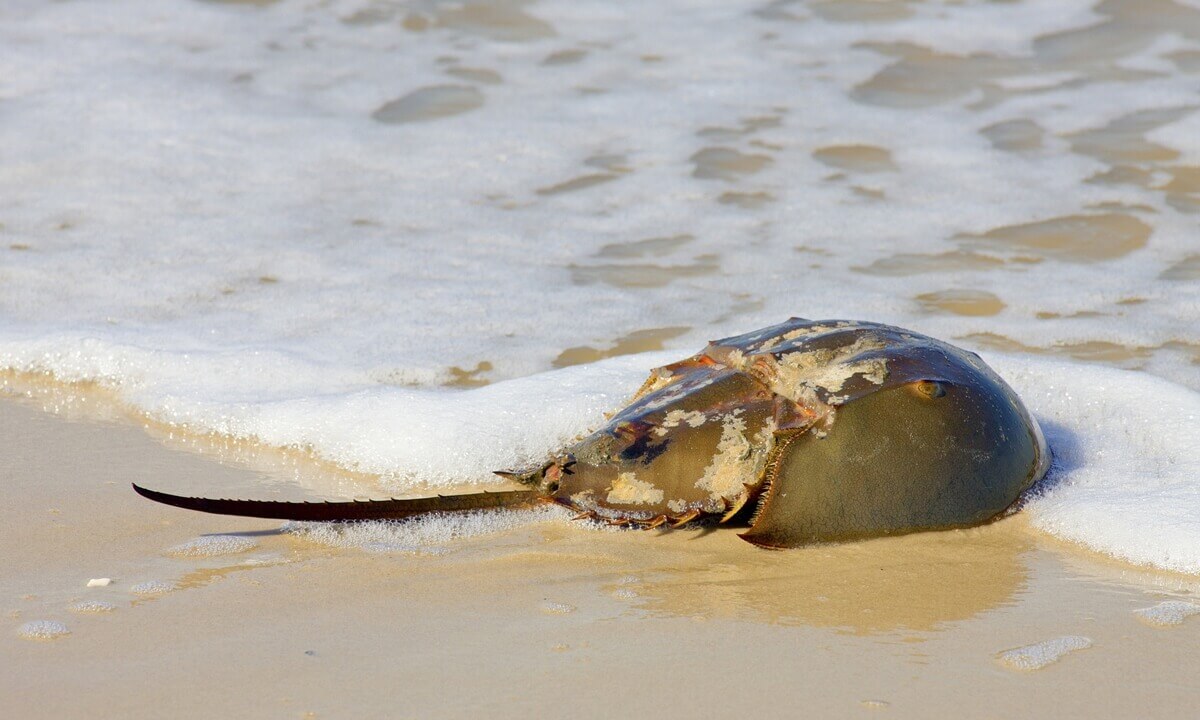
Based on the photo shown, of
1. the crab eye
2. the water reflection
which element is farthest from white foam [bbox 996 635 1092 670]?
the crab eye

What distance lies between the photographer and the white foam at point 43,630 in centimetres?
204

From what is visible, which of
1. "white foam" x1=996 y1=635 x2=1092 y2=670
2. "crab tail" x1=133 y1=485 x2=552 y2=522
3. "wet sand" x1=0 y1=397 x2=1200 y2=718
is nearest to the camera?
"wet sand" x1=0 y1=397 x2=1200 y2=718

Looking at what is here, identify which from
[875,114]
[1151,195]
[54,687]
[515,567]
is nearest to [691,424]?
[515,567]

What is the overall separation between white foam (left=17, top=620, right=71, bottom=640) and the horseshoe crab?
1.48 feet

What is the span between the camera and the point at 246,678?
193 centimetres

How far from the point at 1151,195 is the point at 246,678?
4137 millimetres

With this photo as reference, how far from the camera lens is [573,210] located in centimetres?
489

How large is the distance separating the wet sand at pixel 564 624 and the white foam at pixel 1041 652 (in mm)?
11

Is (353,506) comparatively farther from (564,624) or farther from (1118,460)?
(1118,460)

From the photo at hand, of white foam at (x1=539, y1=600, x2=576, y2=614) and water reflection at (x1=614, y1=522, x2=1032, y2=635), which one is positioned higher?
white foam at (x1=539, y1=600, x2=576, y2=614)

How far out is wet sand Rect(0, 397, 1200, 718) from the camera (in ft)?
6.20

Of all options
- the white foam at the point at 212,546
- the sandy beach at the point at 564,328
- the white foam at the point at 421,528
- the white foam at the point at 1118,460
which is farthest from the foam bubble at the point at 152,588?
the white foam at the point at 1118,460

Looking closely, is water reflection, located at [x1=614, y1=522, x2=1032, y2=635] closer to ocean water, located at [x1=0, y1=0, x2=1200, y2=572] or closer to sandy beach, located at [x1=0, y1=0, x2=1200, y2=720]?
sandy beach, located at [x1=0, y1=0, x2=1200, y2=720]

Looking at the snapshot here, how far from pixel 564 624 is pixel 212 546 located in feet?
2.44
